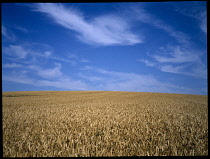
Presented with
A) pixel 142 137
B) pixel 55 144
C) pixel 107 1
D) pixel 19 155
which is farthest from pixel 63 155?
pixel 107 1

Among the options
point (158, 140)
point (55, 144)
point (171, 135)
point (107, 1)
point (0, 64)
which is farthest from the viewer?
point (171, 135)

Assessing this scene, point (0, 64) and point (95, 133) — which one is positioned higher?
point (0, 64)

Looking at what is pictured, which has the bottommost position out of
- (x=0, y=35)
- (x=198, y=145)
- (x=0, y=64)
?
(x=198, y=145)

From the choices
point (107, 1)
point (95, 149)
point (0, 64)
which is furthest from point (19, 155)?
point (107, 1)

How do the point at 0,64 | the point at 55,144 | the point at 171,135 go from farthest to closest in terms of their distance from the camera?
the point at 171,135
the point at 55,144
the point at 0,64

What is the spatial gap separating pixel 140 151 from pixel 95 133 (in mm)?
1866

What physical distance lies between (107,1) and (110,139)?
4.01 m

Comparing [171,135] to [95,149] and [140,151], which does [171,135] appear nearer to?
[140,151]

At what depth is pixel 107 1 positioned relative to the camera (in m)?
3.45

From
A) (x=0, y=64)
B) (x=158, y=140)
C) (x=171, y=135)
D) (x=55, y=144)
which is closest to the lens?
(x=0, y=64)

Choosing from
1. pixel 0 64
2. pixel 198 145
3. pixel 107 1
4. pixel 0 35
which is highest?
pixel 107 1

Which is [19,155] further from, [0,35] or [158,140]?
[158,140]

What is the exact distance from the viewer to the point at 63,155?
10.8 ft

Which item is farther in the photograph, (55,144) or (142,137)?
(142,137)
